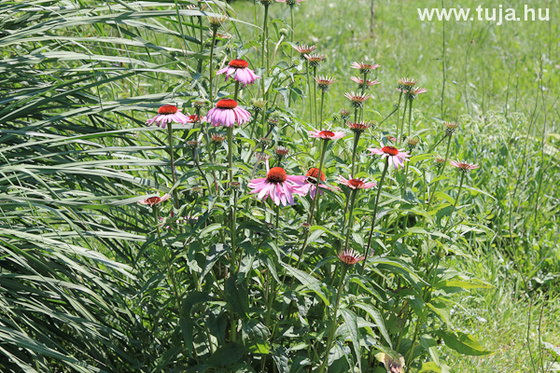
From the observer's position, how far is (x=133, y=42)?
1573mm

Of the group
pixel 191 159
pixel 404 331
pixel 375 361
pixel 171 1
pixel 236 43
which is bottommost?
pixel 375 361

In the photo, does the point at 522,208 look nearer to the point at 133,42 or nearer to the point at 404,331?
the point at 404,331

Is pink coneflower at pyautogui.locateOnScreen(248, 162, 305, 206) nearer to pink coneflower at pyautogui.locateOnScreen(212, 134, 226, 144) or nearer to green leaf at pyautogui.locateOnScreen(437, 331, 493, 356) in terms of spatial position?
pink coneflower at pyautogui.locateOnScreen(212, 134, 226, 144)

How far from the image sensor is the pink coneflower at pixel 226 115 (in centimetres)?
122

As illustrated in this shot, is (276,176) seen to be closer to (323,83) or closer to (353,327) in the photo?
(353,327)

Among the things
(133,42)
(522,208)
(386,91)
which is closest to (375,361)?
(133,42)

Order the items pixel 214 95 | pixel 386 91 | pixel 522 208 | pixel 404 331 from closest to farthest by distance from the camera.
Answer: pixel 214 95, pixel 404 331, pixel 522 208, pixel 386 91

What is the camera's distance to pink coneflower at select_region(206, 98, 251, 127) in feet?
4.01

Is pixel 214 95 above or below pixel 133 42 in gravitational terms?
below

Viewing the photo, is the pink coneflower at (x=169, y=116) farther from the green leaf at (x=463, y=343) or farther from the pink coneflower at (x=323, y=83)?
the green leaf at (x=463, y=343)

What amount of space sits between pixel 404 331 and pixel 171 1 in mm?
1324

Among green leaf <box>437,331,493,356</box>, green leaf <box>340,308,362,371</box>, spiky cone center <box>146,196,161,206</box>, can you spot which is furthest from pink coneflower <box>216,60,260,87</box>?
green leaf <box>437,331,493,356</box>

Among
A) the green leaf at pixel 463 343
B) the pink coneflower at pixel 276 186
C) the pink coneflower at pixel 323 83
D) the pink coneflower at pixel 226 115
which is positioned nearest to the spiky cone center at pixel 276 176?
the pink coneflower at pixel 276 186

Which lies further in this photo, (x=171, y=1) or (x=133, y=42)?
(x=171, y=1)
